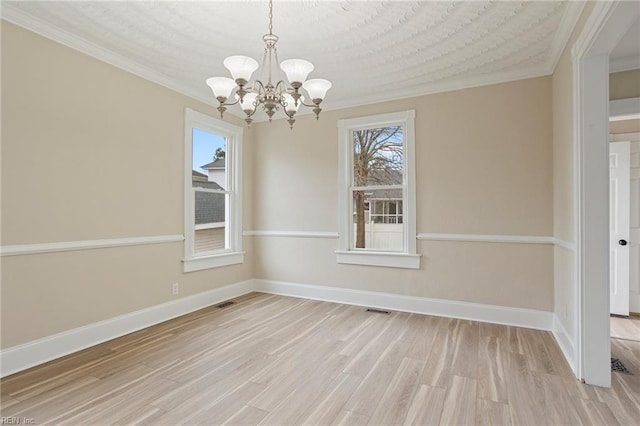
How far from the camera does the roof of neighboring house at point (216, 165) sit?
14.1 feet

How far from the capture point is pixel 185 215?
385 cm

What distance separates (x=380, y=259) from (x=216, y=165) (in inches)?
99.5

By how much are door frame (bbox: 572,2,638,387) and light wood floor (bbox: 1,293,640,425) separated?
0.25m

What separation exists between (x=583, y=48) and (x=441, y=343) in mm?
2544

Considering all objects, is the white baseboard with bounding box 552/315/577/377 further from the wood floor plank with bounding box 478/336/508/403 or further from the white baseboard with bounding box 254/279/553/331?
the wood floor plank with bounding box 478/336/508/403

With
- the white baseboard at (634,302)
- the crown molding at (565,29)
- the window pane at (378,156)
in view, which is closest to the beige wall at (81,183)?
the window pane at (378,156)

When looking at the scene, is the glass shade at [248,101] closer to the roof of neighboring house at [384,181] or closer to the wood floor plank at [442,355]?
the roof of neighboring house at [384,181]

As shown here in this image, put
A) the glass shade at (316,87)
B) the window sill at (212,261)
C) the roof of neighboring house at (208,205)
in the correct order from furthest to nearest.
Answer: the roof of neighboring house at (208,205) → the window sill at (212,261) → the glass shade at (316,87)

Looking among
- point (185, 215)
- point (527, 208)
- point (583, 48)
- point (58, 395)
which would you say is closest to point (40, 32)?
point (185, 215)

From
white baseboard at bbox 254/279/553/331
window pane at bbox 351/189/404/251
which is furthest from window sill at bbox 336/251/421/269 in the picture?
white baseboard at bbox 254/279/553/331

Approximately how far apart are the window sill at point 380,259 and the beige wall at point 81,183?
205 cm

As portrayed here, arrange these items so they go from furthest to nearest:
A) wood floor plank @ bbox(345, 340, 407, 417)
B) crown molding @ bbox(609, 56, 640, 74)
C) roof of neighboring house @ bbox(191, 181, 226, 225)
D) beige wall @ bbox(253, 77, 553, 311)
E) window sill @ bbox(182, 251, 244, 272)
Answer: 1. roof of neighboring house @ bbox(191, 181, 226, 225)
2. window sill @ bbox(182, 251, 244, 272)
3. beige wall @ bbox(253, 77, 553, 311)
4. crown molding @ bbox(609, 56, 640, 74)
5. wood floor plank @ bbox(345, 340, 407, 417)

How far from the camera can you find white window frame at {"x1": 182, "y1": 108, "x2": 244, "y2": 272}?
387 centimetres

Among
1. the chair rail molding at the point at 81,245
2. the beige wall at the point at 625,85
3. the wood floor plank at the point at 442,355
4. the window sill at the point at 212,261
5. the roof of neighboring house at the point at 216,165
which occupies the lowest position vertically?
the wood floor plank at the point at 442,355
